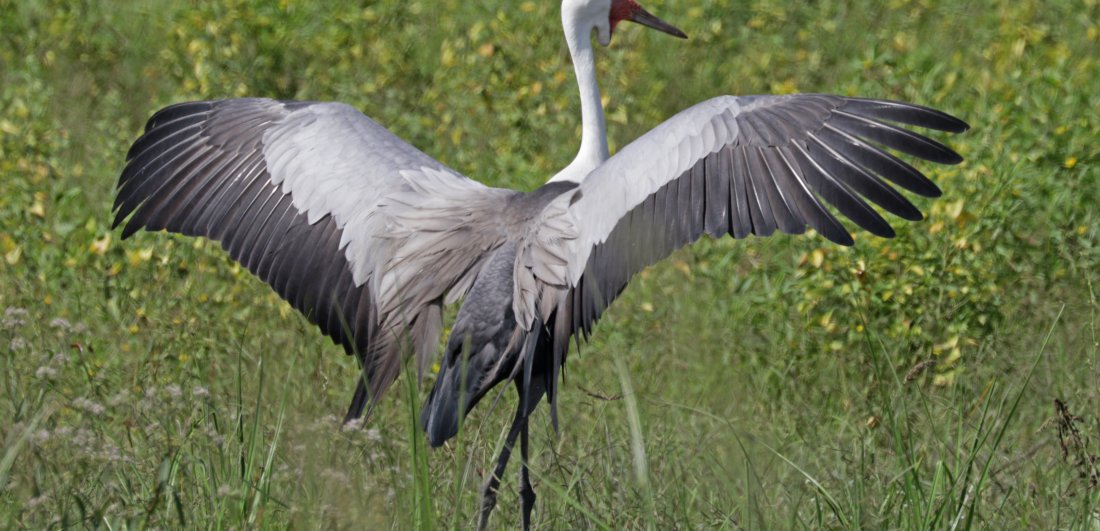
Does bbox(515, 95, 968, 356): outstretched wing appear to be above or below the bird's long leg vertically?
above

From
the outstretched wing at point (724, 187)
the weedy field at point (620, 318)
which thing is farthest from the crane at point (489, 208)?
the weedy field at point (620, 318)

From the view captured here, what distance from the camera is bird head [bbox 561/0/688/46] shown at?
502 cm

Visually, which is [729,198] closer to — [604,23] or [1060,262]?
[604,23]

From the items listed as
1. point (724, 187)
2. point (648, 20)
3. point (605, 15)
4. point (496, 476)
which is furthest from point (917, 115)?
point (648, 20)

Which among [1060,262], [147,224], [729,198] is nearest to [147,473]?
[147,224]

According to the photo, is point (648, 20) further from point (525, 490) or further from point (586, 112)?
point (525, 490)

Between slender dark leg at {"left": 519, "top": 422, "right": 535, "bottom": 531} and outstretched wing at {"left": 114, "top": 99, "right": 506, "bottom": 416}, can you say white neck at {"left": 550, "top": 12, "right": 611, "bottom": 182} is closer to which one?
outstretched wing at {"left": 114, "top": 99, "right": 506, "bottom": 416}

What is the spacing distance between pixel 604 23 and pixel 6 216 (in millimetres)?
2382

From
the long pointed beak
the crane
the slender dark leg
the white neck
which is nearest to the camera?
the crane

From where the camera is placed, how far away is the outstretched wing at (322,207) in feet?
14.0

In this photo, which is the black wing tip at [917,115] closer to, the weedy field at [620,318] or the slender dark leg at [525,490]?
the weedy field at [620,318]

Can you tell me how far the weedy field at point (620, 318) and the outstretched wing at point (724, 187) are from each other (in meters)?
0.46

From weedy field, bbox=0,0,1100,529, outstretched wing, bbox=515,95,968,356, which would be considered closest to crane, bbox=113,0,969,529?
outstretched wing, bbox=515,95,968,356

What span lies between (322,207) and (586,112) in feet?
2.86
